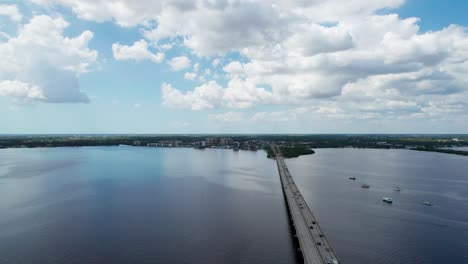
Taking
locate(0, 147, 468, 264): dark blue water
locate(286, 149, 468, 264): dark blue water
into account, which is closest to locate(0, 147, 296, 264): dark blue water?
locate(0, 147, 468, 264): dark blue water

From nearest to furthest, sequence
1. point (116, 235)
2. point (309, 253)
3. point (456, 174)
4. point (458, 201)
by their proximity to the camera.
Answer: point (309, 253)
point (116, 235)
point (458, 201)
point (456, 174)

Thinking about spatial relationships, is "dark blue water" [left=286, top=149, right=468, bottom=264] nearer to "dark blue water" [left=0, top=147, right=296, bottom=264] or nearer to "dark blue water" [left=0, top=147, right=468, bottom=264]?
"dark blue water" [left=0, top=147, right=468, bottom=264]

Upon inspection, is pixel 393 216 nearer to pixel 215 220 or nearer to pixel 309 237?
pixel 309 237

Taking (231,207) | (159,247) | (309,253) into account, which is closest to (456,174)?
(231,207)

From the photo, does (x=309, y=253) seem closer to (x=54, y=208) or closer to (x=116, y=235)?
(x=116, y=235)

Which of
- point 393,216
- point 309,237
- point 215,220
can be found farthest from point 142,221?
point 393,216

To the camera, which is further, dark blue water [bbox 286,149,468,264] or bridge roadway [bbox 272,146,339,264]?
dark blue water [bbox 286,149,468,264]
